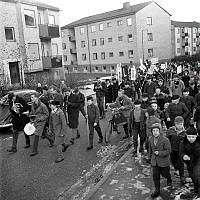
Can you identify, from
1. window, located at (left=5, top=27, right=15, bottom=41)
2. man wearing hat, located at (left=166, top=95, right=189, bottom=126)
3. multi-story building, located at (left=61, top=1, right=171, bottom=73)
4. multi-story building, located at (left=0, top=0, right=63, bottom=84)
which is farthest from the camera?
multi-story building, located at (left=61, top=1, right=171, bottom=73)

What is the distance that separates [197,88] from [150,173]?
20.0 ft

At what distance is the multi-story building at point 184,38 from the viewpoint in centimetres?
5778

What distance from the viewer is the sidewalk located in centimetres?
541

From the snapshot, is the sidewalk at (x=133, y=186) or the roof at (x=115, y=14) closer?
the sidewalk at (x=133, y=186)

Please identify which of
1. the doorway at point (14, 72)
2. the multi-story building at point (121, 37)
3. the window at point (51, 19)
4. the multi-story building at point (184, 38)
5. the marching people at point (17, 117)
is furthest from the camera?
the multi-story building at point (184, 38)

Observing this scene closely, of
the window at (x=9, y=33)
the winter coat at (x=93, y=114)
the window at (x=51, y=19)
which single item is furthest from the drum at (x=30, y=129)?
the window at (x=51, y=19)

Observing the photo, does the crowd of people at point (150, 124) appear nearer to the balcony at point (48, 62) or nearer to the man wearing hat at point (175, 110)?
the man wearing hat at point (175, 110)

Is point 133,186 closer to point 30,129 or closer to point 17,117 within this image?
point 30,129

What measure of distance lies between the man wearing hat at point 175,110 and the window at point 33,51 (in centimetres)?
2058

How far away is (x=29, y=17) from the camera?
26.7 meters

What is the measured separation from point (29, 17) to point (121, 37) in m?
22.3

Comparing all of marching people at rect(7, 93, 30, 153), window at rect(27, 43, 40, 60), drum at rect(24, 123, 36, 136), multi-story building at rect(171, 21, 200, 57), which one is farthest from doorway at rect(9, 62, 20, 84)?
multi-story building at rect(171, 21, 200, 57)

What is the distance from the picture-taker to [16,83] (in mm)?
23625

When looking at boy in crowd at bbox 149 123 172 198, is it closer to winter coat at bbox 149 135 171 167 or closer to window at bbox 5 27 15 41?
winter coat at bbox 149 135 171 167
